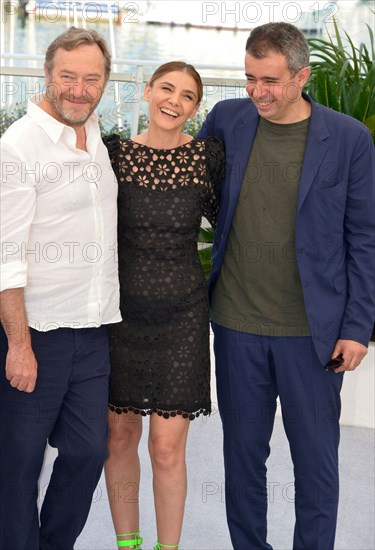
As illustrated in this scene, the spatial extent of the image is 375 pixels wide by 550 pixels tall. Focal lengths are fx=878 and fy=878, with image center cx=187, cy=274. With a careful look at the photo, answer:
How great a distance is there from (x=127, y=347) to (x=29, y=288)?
408 millimetres

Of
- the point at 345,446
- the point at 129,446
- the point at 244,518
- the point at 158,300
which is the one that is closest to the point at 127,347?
the point at 158,300

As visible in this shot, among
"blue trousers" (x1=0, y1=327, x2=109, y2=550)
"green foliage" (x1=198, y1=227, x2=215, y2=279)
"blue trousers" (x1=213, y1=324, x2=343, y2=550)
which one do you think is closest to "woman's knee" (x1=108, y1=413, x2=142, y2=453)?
"blue trousers" (x1=0, y1=327, x2=109, y2=550)

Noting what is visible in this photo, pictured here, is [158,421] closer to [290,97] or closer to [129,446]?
[129,446]

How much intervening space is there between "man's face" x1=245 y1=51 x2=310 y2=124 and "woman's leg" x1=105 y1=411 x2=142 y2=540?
104 centimetres

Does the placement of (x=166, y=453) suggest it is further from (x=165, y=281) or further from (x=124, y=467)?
(x=165, y=281)

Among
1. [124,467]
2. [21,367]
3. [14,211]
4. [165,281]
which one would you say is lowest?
[124,467]

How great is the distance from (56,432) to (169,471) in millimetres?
386

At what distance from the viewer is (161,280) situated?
260cm

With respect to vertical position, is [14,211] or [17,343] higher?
[14,211]

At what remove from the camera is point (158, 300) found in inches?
103

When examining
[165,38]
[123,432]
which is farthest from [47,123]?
[165,38]

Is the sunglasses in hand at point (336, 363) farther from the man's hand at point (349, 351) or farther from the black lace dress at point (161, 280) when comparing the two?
the black lace dress at point (161, 280)

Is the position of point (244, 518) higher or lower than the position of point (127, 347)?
lower

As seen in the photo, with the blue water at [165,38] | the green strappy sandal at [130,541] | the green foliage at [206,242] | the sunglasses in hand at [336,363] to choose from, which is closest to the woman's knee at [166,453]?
the green strappy sandal at [130,541]
